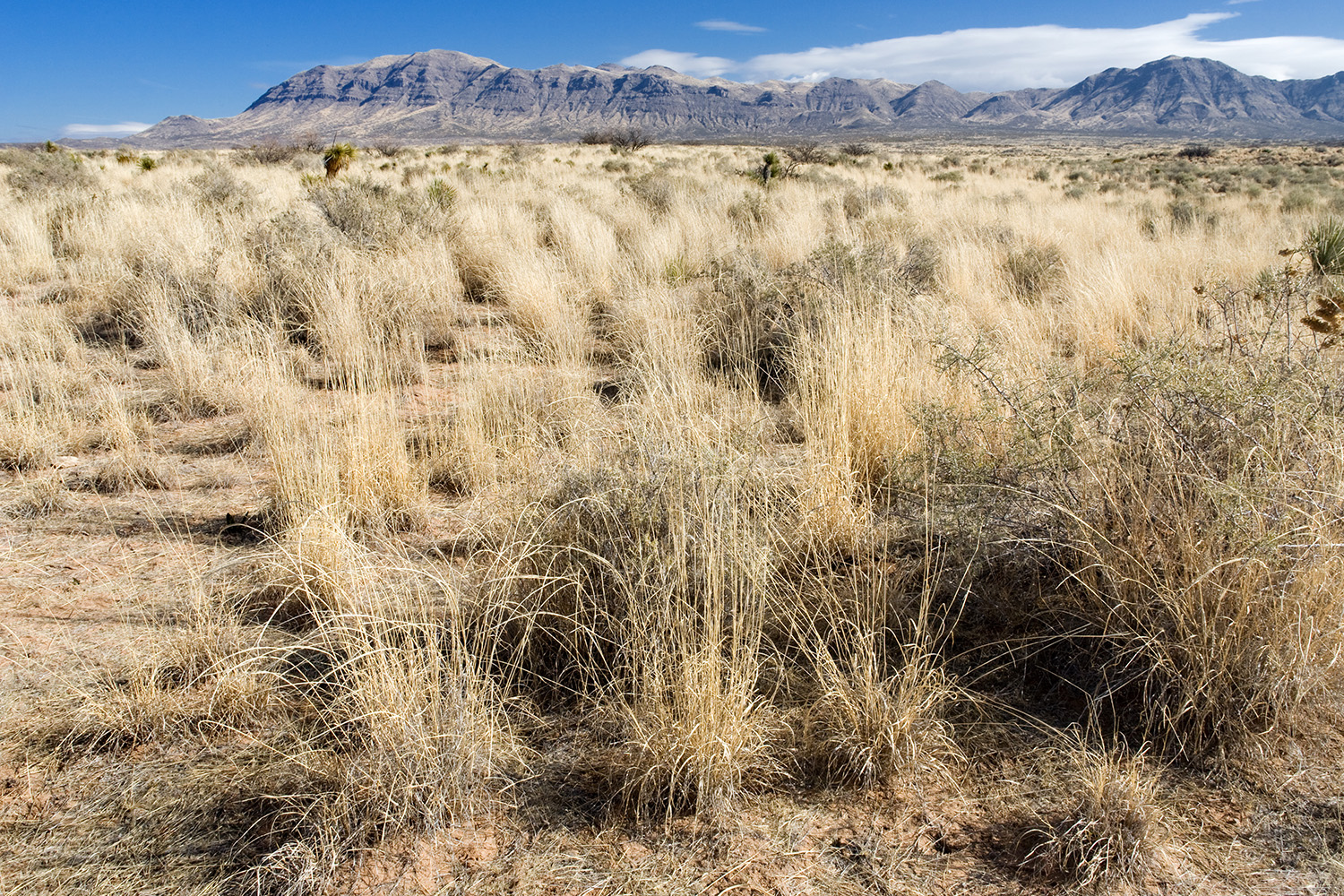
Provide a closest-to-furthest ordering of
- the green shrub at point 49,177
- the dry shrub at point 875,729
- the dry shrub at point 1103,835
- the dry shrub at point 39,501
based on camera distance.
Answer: the dry shrub at point 1103,835
the dry shrub at point 875,729
the dry shrub at point 39,501
the green shrub at point 49,177

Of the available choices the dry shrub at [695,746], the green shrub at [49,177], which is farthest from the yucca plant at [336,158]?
the dry shrub at [695,746]

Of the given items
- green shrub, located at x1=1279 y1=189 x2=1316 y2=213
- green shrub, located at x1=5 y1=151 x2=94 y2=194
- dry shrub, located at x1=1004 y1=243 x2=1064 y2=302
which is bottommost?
dry shrub, located at x1=1004 y1=243 x2=1064 y2=302

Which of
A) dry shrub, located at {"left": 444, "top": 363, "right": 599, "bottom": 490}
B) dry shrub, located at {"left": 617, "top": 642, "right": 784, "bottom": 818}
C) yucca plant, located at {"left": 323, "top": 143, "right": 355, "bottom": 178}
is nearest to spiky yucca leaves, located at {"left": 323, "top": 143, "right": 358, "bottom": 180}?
yucca plant, located at {"left": 323, "top": 143, "right": 355, "bottom": 178}

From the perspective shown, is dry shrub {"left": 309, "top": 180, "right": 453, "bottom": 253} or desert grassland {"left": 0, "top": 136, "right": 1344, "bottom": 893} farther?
dry shrub {"left": 309, "top": 180, "right": 453, "bottom": 253}

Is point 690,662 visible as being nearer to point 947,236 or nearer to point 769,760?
point 769,760

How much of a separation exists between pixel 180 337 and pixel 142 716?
4.20 m

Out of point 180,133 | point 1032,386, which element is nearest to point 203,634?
point 1032,386

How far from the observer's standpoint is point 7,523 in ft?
11.1

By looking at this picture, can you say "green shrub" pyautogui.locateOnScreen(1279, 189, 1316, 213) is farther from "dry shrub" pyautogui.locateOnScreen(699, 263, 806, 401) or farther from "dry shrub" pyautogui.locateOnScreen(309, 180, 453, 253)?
"dry shrub" pyautogui.locateOnScreen(309, 180, 453, 253)

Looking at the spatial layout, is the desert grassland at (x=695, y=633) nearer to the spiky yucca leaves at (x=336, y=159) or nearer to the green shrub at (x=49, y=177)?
the green shrub at (x=49, y=177)

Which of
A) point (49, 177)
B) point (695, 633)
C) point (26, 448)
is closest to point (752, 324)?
point (695, 633)

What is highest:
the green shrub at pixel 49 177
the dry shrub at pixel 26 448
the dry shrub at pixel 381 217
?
the green shrub at pixel 49 177

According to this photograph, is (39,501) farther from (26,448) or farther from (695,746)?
(695,746)

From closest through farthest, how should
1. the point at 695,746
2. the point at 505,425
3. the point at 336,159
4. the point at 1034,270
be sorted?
1. the point at 695,746
2. the point at 505,425
3. the point at 1034,270
4. the point at 336,159
